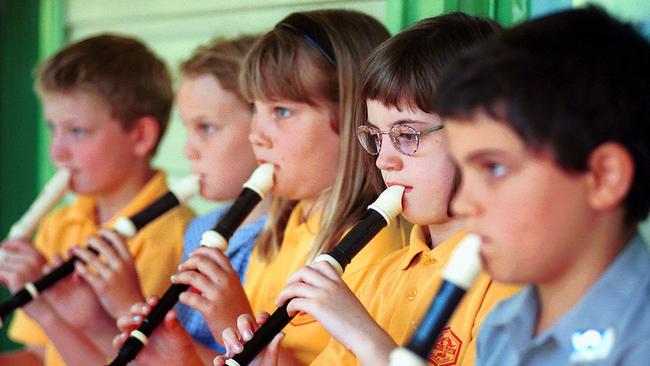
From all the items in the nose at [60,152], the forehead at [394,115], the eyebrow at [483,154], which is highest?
the forehead at [394,115]

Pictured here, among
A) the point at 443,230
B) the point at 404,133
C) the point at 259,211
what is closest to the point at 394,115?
the point at 404,133

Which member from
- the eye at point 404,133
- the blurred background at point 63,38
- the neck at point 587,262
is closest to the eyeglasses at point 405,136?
the eye at point 404,133

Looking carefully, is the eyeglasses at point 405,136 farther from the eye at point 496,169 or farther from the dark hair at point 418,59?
the eye at point 496,169

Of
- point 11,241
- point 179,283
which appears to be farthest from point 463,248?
point 11,241

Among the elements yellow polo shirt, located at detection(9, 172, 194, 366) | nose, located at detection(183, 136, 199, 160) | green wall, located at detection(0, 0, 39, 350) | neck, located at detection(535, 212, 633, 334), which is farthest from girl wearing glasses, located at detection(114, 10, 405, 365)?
green wall, located at detection(0, 0, 39, 350)

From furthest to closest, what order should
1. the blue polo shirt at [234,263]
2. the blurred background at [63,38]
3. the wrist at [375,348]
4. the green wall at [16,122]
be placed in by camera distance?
the green wall at [16,122] < the blurred background at [63,38] < the blue polo shirt at [234,263] < the wrist at [375,348]

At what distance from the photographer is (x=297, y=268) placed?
1.38 meters

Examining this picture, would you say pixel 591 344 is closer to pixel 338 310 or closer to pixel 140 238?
pixel 338 310

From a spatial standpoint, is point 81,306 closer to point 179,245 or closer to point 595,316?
point 179,245

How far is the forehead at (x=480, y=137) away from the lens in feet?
2.43

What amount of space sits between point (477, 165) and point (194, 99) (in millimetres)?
969

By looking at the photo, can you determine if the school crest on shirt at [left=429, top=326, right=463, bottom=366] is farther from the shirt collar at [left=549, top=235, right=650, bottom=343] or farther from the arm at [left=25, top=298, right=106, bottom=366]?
the arm at [left=25, top=298, right=106, bottom=366]

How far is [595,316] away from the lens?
0.76 meters

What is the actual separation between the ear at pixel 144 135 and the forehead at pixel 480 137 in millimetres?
1243
